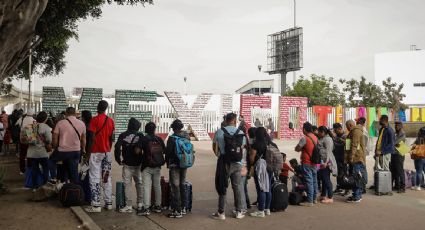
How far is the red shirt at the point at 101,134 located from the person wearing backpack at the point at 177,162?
1179mm

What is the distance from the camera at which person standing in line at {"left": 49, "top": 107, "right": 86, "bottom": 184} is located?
7.66 metres

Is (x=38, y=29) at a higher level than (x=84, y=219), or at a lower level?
higher

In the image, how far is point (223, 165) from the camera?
6855 millimetres

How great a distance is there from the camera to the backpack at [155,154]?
6961 mm

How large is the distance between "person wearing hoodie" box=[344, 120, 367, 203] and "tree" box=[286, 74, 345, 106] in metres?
42.3

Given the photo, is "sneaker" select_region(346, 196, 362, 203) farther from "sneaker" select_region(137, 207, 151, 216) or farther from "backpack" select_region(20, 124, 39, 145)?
"backpack" select_region(20, 124, 39, 145)

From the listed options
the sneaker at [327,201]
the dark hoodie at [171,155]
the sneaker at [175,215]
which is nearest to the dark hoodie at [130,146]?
the dark hoodie at [171,155]

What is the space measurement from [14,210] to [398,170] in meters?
8.47

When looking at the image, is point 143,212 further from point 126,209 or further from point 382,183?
point 382,183

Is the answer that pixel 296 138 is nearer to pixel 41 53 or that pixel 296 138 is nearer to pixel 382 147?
pixel 41 53

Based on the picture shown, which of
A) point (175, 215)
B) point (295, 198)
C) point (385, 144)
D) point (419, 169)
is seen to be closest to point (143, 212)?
point (175, 215)

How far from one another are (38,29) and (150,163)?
998 centimetres

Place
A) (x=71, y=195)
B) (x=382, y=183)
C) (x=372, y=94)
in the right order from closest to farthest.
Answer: (x=71, y=195) < (x=382, y=183) < (x=372, y=94)

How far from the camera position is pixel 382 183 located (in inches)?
364
